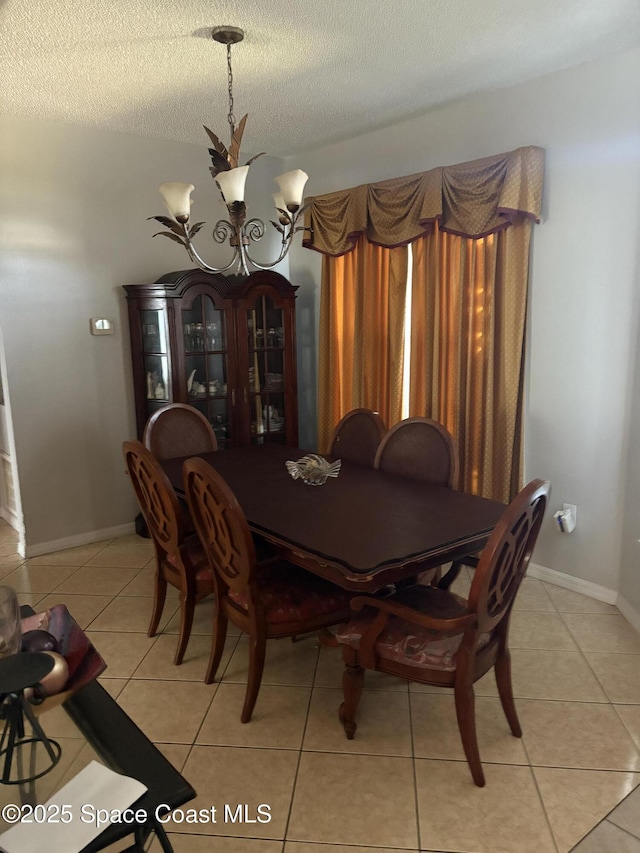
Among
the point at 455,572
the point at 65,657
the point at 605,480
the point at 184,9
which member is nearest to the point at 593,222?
the point at 605,480

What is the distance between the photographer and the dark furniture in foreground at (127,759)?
41.4 inches

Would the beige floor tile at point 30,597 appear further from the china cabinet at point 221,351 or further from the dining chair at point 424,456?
the dining chair at point 424,456

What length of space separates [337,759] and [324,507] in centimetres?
85

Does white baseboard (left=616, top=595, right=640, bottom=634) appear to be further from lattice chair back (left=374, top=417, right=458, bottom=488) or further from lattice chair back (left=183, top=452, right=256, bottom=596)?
lattice chair back (left=183, top=452, right=256, bottom=596)

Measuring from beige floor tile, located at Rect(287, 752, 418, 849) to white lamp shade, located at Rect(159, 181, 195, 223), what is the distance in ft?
6.63

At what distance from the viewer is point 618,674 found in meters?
2.48

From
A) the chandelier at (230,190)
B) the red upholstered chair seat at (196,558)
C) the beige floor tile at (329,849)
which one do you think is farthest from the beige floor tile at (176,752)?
the chandelier at (230,190)

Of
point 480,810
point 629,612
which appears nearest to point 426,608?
point 480,810

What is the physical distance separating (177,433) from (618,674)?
235cm

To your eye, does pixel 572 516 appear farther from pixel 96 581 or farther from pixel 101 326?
pixel 101 326

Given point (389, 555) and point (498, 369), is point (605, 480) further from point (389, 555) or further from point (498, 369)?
point (389, 555)

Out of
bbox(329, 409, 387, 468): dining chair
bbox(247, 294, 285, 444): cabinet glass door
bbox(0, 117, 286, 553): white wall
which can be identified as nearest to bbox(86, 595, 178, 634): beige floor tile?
bbox(0, 117, 286, 553): white wall

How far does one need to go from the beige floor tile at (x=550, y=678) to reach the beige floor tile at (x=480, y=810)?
17.2 inches

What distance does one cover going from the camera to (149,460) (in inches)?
95.1
